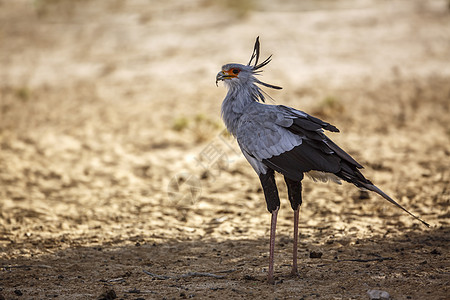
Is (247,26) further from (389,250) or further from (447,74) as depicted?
(389,250)

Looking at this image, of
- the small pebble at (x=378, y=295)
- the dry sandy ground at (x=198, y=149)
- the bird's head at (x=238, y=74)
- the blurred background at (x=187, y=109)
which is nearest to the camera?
the small pebble at (x=378, y=295)

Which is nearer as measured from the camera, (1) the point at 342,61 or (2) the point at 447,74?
(2) the point at 447,74

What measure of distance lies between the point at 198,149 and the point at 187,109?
1973mm

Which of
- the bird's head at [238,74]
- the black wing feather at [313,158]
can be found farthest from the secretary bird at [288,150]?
the bird's head at [238,74]

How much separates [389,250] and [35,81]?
10.5 meters

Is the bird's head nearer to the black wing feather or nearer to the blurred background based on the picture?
the black wing feather

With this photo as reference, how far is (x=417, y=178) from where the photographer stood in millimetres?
7141

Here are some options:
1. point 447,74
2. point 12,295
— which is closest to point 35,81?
point 12,295

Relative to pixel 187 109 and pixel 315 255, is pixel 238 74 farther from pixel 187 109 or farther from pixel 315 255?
pixel 187 109

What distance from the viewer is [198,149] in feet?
29.3

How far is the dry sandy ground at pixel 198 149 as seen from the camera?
4521 mm

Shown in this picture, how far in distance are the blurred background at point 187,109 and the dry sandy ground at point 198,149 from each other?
1.8 inches

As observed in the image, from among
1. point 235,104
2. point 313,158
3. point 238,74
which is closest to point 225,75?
point 238,74

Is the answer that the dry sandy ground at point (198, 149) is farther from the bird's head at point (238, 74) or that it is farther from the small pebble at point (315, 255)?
the bird's head at point (238, 74)
